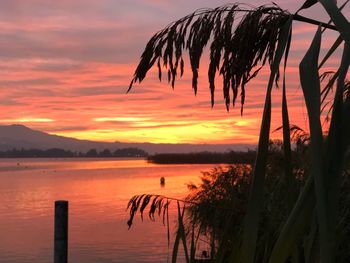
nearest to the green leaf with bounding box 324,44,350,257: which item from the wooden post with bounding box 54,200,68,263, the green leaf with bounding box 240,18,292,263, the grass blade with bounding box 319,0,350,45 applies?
the grass blade with bounding box 319,0,350,45

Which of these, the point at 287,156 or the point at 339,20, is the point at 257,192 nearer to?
the point at 287,156

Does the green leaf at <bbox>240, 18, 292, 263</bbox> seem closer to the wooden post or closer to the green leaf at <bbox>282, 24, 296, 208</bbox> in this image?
the green leaf at <bbox>282, 24, 296, 208</bbox>

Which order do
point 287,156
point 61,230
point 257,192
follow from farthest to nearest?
point 61,230, point 287,156, point 257,192

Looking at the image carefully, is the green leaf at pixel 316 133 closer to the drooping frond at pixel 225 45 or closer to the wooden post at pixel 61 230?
the drooping frond at pixel 225 45

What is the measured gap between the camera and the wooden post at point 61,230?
5656mm

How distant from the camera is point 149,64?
204cm

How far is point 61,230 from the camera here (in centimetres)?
568

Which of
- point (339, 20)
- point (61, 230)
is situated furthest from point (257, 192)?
point (61, 230)

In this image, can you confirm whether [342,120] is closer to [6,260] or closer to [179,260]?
[179,260]

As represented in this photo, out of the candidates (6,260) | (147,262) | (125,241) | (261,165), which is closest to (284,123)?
(261,165)

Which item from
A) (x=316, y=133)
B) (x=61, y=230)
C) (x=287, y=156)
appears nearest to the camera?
(x=316, y=133)

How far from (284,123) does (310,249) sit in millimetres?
261

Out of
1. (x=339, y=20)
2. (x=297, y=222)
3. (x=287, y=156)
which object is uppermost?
(x=339, y=20)

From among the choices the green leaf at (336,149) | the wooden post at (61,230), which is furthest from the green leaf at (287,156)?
the wooden post at (61,230)
